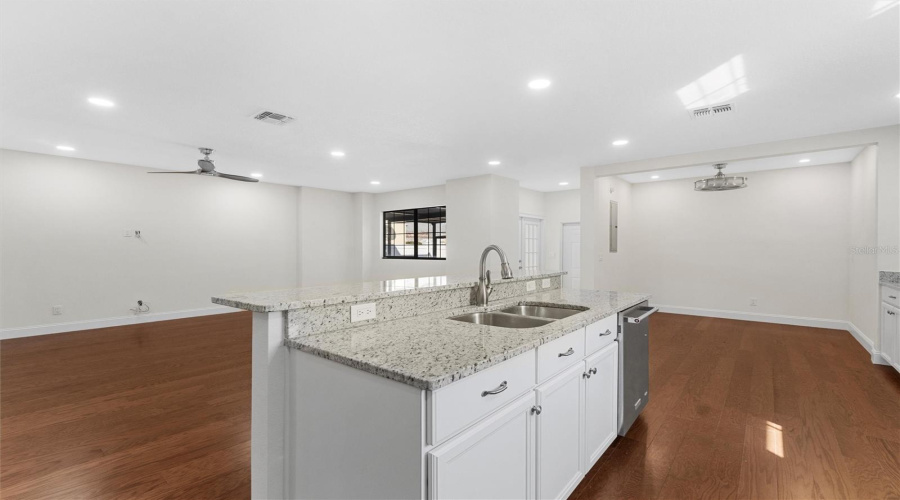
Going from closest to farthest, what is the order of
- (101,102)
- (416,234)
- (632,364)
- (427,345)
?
1. (427,345)
2. (632,364)
3. (101,102)
4. (416,234)

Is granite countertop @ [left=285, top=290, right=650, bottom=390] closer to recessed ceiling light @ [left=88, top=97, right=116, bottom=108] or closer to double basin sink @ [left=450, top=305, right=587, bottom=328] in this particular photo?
double basin sink @ [left=450, top=305, right=587, bottom=328]

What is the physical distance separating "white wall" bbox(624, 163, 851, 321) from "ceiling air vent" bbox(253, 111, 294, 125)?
622 centimetres

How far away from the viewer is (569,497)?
1.91 meters

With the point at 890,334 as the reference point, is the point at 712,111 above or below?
above

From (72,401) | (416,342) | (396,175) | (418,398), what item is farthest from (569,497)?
(396,175)

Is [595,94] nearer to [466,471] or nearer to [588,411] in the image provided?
[588,411]

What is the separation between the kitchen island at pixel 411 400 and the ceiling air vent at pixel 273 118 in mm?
2420

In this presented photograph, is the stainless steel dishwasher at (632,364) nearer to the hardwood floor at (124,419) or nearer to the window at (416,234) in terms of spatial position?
the hardwood floor at (124,419)

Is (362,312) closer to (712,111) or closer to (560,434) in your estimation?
(560,434)

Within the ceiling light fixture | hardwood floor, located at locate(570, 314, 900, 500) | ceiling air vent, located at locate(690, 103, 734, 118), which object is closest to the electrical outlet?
hardwood floor, located at locate(570, 314, 900, 500)

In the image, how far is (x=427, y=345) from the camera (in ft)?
4.82

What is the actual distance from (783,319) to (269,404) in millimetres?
7372

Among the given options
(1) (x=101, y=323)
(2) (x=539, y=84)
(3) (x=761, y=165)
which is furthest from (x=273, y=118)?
(3) (x=761, y=165)

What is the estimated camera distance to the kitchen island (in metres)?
1.16
